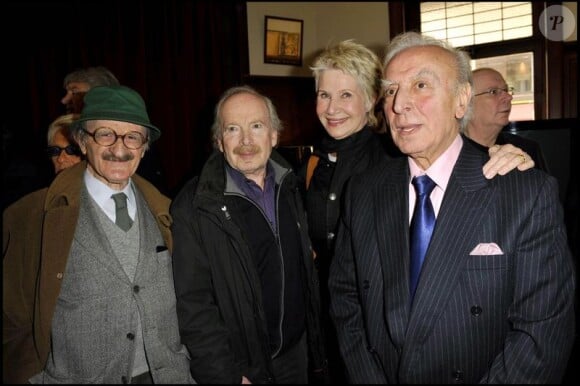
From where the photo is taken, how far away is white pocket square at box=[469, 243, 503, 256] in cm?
128

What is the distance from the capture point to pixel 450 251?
1.32 m

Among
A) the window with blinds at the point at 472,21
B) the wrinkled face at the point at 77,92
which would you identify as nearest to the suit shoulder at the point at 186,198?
the wrinkled face at the point at 77,92

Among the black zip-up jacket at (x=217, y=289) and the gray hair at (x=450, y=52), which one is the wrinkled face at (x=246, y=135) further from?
the gray hair at (x=450, y=52)

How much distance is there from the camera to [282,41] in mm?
5219

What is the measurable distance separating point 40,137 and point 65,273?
3.15 meters

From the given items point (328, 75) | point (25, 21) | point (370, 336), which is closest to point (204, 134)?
point (25, 21)

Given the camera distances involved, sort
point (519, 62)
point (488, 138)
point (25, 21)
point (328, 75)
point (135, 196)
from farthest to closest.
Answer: point (519, 62) → point (25, 21) → point (488, 138) → point (328, 75) → point (135, 196)

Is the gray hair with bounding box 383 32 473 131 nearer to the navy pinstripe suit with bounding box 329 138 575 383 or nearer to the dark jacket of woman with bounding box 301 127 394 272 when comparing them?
the navy pinstripe suit with bounding box 329 138 575 383

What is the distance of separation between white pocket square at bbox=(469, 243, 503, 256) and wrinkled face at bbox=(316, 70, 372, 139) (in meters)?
0.90

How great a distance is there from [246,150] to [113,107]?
54cm

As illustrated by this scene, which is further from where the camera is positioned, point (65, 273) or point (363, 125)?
point (363, 125)

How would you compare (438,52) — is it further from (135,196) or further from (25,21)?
(25,21)

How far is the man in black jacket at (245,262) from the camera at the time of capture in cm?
161

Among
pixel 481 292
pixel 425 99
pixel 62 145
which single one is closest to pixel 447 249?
pixel 481 292
